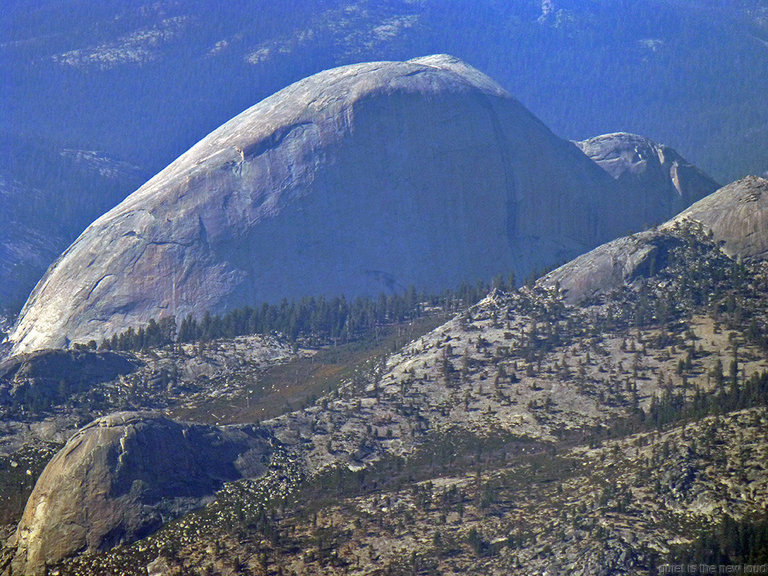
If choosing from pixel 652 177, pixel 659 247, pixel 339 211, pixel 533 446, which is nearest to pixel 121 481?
pixel 533 446

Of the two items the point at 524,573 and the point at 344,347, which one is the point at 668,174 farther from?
the point at 524,573

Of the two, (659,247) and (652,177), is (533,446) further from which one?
(652,177)

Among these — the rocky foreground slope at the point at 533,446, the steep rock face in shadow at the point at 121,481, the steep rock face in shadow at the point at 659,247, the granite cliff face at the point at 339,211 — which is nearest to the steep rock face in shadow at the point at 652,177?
the granite cliff face at the point at 339,211

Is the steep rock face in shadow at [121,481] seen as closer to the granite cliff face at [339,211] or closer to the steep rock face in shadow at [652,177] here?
the granite cliff face at [339,211]

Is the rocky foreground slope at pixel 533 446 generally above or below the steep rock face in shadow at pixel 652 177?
below

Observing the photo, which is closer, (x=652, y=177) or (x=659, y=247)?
(x=659, y=247)
